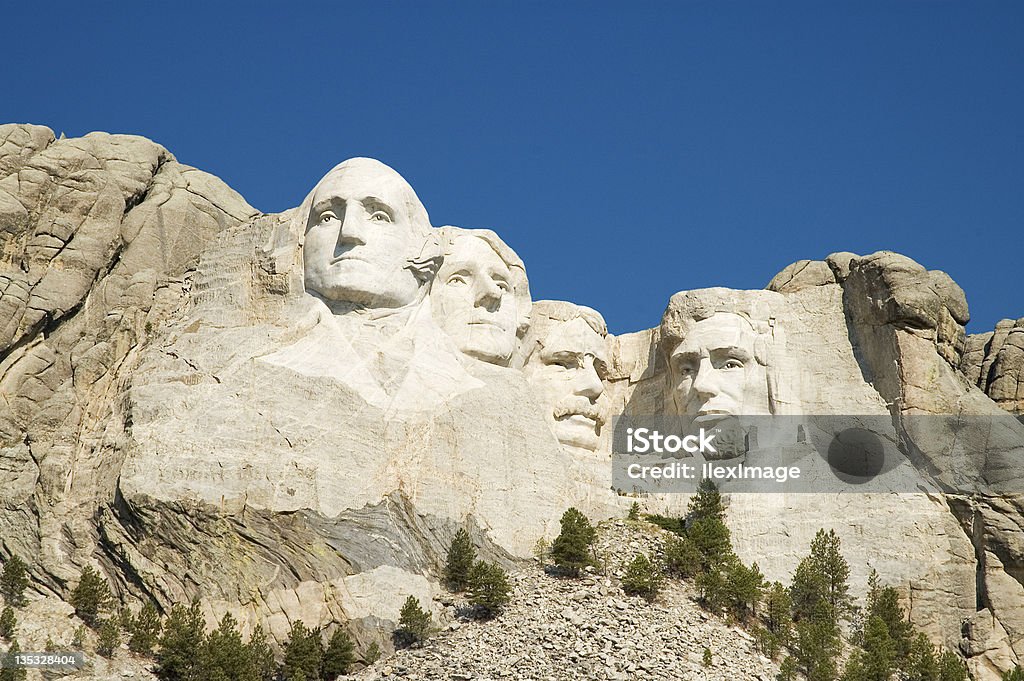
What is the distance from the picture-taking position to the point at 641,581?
1489 inches

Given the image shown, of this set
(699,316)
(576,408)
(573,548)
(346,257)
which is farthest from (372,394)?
(699,316)

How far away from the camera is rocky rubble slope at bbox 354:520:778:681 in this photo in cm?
3544

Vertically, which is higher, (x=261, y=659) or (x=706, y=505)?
(x=706, y=505)

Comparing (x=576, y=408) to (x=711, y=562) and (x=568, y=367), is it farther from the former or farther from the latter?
(x=711, y=562)

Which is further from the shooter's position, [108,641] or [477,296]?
[477,296]

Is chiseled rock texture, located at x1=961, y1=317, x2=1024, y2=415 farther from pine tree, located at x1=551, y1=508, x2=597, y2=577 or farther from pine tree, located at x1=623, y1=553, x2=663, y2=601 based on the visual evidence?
pine tree, located at x1=551, y1=508, x2=597, y2=577

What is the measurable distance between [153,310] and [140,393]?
330 cm

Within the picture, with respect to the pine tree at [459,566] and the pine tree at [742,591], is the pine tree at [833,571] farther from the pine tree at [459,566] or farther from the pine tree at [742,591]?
the pine tree at [459,566]

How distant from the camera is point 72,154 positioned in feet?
140

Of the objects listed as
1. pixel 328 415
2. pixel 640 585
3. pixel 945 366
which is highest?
pixel 945 366

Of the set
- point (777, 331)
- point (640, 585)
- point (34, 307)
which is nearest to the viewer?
point (640, 585)

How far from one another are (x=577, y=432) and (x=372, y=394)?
5858 millimetres

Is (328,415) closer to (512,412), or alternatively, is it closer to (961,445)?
(512,412)

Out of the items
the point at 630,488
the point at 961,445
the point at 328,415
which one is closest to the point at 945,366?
the point at 961,445
